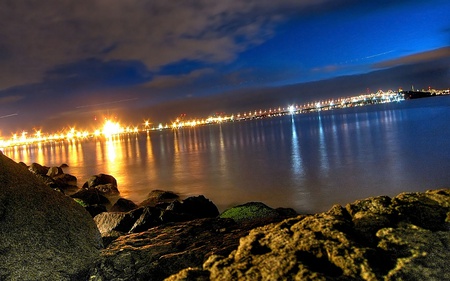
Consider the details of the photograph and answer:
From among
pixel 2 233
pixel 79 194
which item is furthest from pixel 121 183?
pixel 2 233

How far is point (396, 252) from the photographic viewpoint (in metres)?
3.28

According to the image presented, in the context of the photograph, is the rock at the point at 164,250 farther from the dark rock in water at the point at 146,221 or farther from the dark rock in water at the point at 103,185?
the dark rock in water at the point at 103,185

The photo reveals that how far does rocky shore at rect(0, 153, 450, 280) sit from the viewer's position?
3.16m

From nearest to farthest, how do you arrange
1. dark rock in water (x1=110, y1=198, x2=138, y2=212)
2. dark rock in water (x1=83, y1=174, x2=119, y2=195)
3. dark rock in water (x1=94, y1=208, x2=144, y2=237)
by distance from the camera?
dark rock in water (x1=94, y1=208, x2=144, y2=237), dark rock in water (x1=110, y1=198, x2=138, y2=212), dark rock in water (x1=83, y1=174, x2=119, y2=195)

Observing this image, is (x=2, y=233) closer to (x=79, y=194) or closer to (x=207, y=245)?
(x=207, y=245)

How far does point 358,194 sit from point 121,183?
45.2 ft

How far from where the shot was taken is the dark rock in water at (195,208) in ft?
29.1

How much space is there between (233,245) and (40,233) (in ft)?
7.41

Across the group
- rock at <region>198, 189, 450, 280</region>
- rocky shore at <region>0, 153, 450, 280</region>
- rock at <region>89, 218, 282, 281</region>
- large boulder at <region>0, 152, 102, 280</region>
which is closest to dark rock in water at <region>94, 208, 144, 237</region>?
rock at <region>89, 218, 282, 281</region>

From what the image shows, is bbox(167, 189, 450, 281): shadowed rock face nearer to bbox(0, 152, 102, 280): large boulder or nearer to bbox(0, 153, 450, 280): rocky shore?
bbox(0, 153, 450, 280): rocky shore

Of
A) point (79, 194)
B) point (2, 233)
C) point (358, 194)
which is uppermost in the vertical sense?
point (2, 233)

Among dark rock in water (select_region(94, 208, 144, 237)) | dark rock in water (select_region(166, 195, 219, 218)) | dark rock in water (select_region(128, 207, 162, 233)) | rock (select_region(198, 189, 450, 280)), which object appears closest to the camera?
rock (select_region(198, 189, 450, 280))

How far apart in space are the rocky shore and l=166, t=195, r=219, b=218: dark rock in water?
3481mm

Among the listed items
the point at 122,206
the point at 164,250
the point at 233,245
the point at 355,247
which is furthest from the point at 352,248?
the point at 122,206
